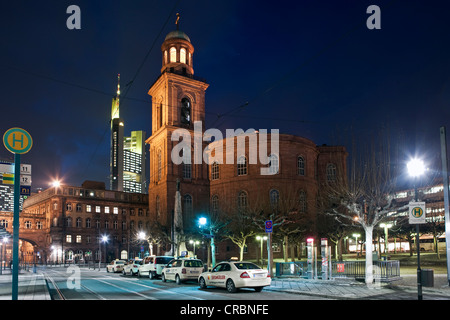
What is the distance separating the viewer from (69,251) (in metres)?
79.6

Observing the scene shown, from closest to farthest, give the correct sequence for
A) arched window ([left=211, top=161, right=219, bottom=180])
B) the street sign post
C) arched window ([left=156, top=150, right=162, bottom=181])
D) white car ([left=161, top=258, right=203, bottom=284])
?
the street sign post → white car ([left=161, top=258, right=203, bottom=284]) → arched window ([left=211, top=161, right=219, bottom=180]) → arched window ([left=156, top=150, right=162, bottom=181])

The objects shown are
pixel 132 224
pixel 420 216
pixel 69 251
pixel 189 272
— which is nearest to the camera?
pixel 420 216

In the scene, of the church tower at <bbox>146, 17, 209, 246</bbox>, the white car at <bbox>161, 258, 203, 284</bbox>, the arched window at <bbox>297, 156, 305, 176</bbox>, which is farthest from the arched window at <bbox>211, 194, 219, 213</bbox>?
the white car at <bbox>161, 258, 203, 284</bbox>

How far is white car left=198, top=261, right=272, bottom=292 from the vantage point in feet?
59.1

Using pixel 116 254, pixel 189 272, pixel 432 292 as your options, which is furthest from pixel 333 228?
pixel 116 254

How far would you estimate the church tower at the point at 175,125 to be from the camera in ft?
207

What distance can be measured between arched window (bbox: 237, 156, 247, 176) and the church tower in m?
6.83

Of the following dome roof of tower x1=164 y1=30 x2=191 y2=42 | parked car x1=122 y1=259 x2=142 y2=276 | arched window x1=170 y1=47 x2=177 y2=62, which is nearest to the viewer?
parked car x1=122 y1=259 x2=142 y2=276

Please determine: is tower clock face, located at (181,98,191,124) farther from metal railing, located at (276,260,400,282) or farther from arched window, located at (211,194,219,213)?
metal railing, located at (276,260,400,282)

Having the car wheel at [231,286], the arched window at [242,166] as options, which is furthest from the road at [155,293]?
the arched window at [242,166]

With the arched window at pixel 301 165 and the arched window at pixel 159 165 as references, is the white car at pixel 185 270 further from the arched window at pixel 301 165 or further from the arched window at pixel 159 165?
the arched window at pixel 159 165
